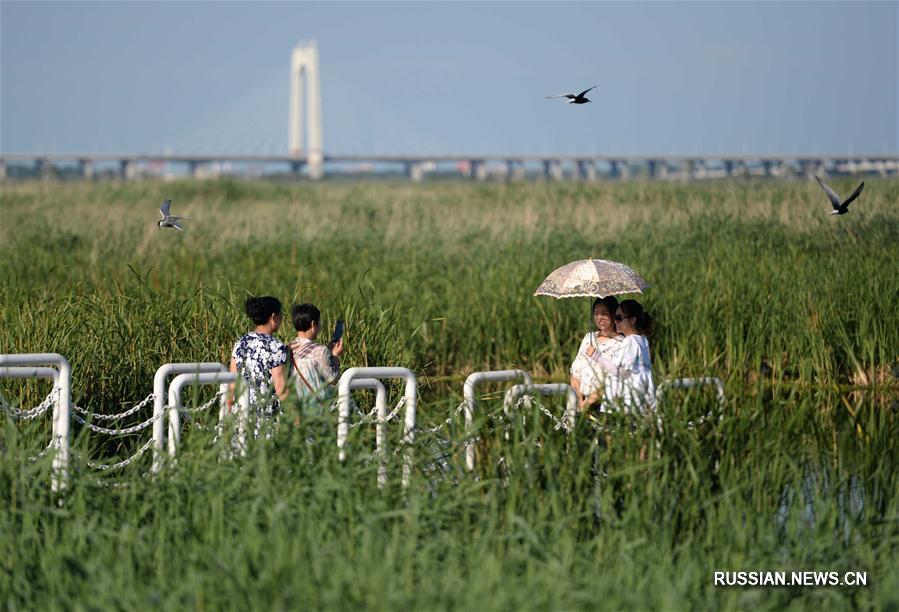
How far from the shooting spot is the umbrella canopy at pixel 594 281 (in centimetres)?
740

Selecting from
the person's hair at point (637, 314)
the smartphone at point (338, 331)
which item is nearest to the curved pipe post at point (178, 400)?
the smartphone at point (338, 331)

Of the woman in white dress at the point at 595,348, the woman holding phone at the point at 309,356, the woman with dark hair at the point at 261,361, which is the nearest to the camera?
the woman with dark hair at the point at 261,361

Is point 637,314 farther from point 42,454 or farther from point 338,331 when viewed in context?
point 42,454

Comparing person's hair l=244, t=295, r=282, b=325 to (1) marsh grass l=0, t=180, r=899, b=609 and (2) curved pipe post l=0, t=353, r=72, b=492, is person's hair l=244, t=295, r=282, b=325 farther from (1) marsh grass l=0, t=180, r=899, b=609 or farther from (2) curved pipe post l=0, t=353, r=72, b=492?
(2) curved pipe post l=0, t=353, r=72, b=492

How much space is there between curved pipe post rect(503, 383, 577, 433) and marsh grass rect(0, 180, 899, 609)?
0.10 meters

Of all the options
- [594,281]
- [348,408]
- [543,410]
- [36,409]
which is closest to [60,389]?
[36,409]

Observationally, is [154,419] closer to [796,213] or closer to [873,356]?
[873,356]

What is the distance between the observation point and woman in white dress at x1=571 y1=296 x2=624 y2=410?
6.76m

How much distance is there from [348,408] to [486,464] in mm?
729

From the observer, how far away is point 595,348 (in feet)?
22.6

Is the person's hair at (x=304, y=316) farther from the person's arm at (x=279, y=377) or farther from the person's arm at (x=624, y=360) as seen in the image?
the person's arm at (x=624, y=360)

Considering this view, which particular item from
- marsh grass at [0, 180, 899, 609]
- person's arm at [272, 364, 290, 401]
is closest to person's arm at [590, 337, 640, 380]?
marsh grass at [0, 180, 899, 609]

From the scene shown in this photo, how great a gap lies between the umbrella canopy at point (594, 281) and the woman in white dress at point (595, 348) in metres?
0.34

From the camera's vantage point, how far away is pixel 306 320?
6.38 meters
